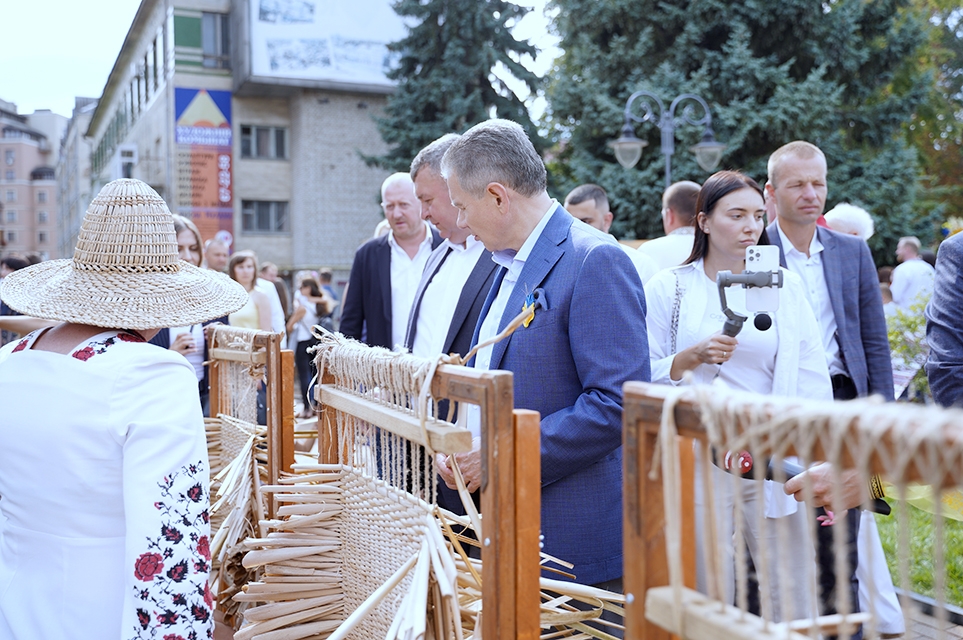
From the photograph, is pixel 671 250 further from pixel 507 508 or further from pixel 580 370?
pixel 507 508

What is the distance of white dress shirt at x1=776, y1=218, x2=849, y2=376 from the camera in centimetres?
365

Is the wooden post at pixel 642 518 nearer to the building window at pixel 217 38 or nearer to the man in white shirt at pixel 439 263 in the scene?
the man in white shirt at pixel 439 263

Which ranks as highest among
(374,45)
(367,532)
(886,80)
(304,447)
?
(374,45)

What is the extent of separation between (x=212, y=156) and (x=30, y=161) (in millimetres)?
88564

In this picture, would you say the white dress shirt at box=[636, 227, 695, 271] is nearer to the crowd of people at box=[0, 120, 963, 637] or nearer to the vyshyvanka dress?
the crowd of people at box=[0, 120, 963, 637]

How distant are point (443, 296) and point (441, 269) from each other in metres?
0.18

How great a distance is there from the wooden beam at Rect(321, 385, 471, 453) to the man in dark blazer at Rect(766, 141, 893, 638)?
2313 mm

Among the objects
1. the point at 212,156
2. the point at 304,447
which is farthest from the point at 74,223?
the point at 304,447

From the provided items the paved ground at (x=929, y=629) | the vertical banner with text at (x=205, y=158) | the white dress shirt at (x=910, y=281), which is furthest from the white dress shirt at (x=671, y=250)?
the vertical banner with text at (x=205, y=158)

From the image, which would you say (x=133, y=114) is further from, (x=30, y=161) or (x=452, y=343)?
(x=30, y=161)

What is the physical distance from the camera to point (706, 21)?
57.3 ft

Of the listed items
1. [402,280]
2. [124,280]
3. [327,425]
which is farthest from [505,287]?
[402,280]

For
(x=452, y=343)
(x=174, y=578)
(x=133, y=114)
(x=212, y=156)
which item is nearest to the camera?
(x=174, y=578)

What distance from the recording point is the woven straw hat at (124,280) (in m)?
1.88
